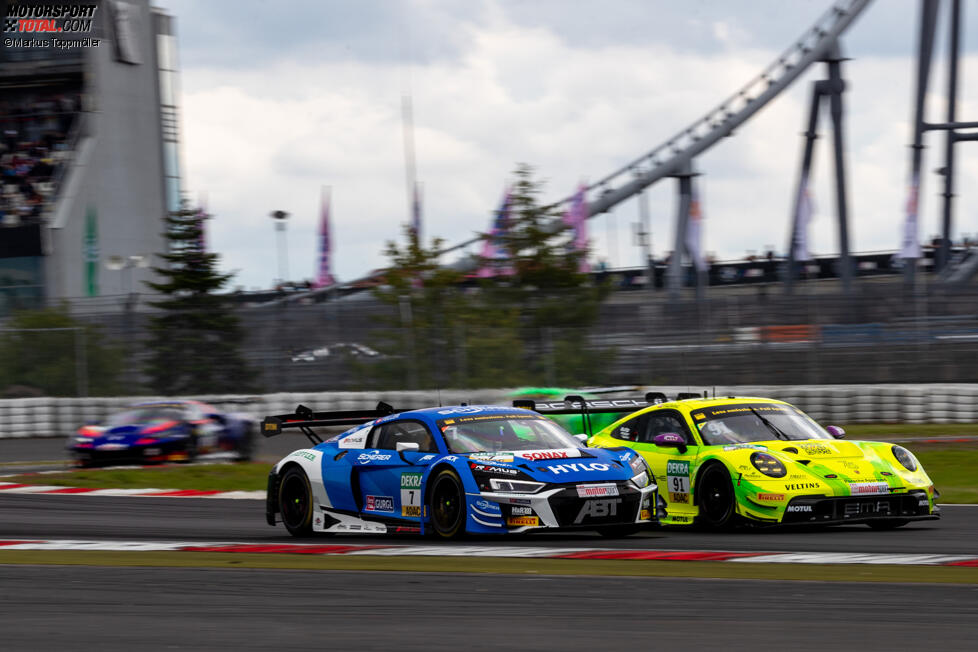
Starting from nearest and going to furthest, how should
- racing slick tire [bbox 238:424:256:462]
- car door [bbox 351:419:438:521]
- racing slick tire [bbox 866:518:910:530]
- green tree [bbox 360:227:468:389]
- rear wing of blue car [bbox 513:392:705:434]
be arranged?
1. car door [bbox 351:419:438:521]
2. racing slick tire [bbox 866:518:910:530]
3. rear wing of blue car [bbox 513:392:705:434]
4. racing slick tire [bbox 238:424:256:462]
5. green tree [bbox 360:227:468:389]

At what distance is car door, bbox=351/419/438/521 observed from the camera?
10.7 metres

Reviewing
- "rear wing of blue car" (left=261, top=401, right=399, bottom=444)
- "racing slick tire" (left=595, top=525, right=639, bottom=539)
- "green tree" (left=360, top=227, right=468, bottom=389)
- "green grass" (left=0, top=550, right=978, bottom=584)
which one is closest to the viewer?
"green grass" (left=0, top=550, right=978, bottom=584)

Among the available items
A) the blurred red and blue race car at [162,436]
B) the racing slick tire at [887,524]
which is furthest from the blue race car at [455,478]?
the blurred red and blue race car at [162,436]

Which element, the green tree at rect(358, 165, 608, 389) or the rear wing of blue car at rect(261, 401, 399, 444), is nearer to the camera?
the rear wing of blue car at rect(261, 401, 399, 444)

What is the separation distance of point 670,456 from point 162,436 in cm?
1078

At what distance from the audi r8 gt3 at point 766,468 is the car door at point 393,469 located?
168 cm

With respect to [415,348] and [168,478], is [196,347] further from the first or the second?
[168,478]

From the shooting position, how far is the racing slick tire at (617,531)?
1016 cm

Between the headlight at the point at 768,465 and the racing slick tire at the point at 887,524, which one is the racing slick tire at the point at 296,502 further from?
the racing slick tire at the point at 887,524

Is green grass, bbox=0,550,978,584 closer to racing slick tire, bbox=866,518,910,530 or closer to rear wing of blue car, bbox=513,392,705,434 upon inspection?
racing slick tire, bbox=866,518,910,530

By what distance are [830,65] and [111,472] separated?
117ft

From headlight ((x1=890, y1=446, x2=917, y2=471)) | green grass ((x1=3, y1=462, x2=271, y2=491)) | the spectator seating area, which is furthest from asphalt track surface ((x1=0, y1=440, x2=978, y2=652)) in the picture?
the spectator seating area

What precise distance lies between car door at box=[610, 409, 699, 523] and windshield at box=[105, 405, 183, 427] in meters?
10.2

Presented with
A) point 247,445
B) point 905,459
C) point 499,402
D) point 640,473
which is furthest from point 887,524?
point 499,402
